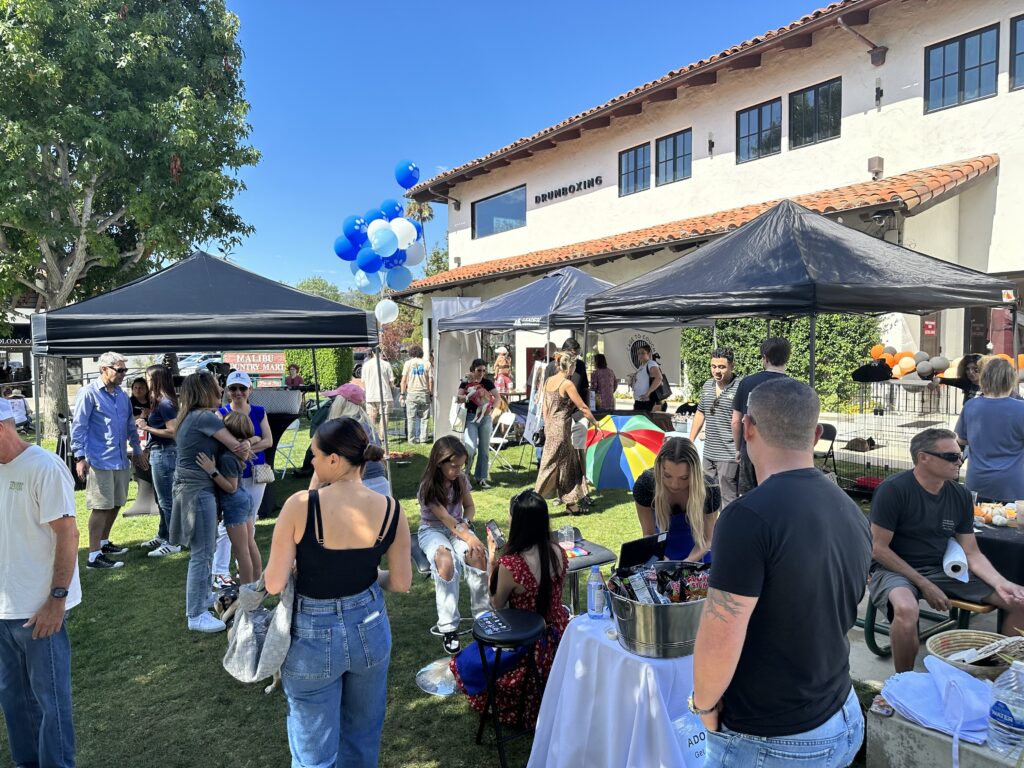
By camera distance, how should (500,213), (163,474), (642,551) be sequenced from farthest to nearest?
(500,213), (163,474), (642,551)

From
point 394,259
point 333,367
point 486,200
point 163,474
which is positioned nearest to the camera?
point 163,474

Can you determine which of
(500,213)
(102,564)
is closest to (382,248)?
(102,564)

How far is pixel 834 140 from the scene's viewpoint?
40.5 ft

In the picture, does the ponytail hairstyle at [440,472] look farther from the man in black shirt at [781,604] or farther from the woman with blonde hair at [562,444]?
the woman with blonde hair at [562,444]

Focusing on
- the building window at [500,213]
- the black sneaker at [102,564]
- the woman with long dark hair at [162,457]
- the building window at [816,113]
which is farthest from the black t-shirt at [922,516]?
the building window at [500,213]

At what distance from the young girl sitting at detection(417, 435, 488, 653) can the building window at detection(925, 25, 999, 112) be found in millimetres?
11366

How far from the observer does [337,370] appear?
2450 centimetres

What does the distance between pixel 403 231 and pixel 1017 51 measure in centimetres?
990

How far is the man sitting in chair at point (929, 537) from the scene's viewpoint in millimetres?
A: 3363

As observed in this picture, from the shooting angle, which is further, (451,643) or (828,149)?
(828,149)

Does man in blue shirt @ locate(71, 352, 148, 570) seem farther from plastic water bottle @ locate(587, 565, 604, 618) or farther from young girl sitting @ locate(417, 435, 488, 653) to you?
plastic water bottle @ locate(587, 565, 604, 618)

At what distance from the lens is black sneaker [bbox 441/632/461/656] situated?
3867 mm

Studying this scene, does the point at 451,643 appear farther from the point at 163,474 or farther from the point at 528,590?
the point at 163,474

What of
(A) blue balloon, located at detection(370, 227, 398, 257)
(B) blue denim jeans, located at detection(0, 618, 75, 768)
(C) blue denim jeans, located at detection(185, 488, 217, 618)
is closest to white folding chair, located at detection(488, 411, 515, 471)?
(A) blue balloon, located at detection(370, 227, 398, 257)
